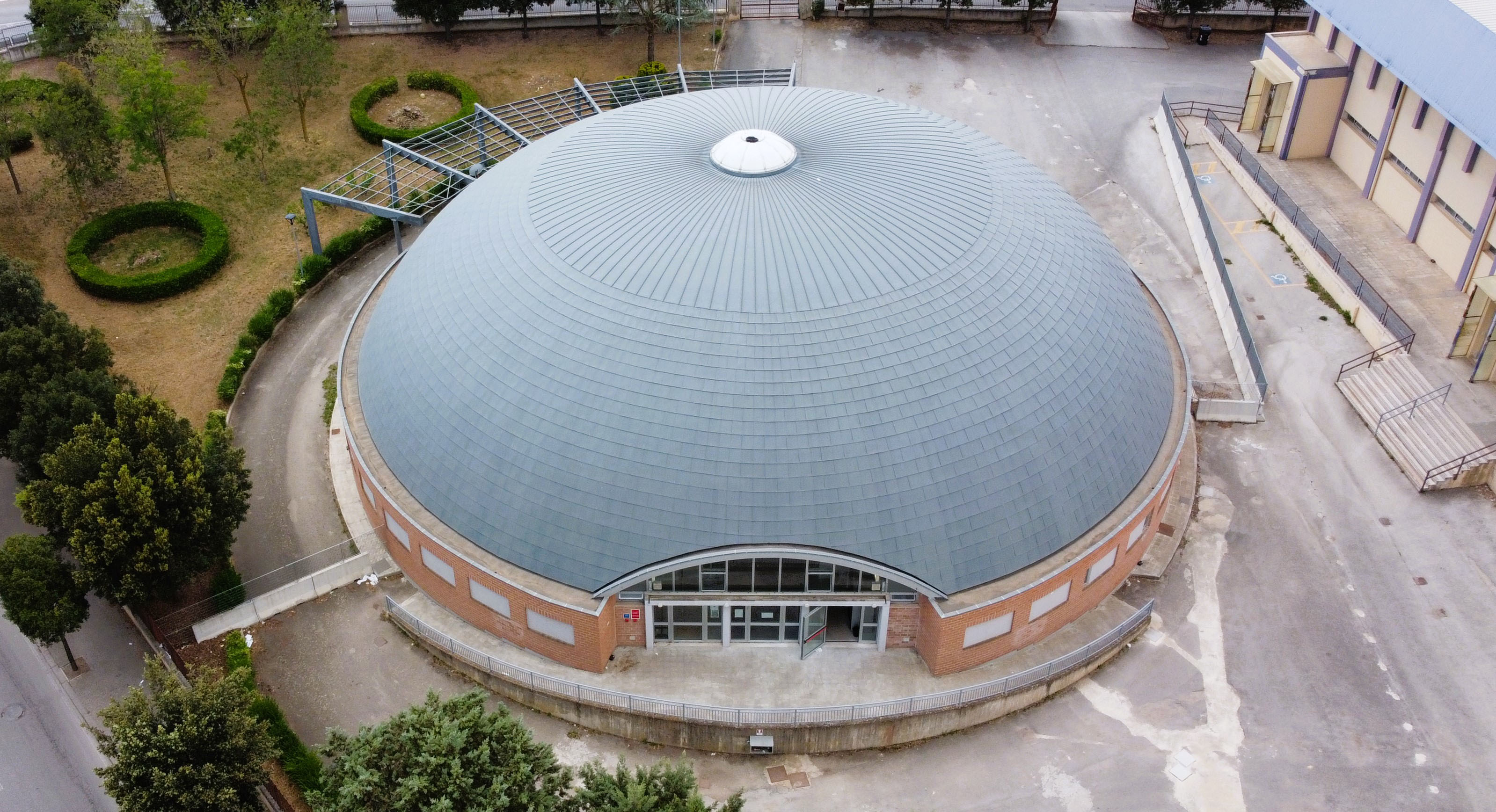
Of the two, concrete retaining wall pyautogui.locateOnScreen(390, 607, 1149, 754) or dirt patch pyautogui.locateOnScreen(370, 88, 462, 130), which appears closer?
concrete retaining wall pyautogui.locateOnScreen(390, 607, 1149, 754)

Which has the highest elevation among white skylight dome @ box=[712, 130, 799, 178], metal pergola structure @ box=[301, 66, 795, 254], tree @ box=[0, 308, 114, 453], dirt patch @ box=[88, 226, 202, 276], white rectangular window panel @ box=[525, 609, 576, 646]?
white skylight dome @ box=[712, 130, 799, 178]

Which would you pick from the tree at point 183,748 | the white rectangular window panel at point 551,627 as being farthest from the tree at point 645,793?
the tree at point 183,748

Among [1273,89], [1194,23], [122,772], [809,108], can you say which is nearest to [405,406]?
[122,772]

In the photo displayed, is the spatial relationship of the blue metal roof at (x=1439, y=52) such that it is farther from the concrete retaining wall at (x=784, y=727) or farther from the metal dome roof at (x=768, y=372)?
the concrete retaining wall at (x=784, y=727)

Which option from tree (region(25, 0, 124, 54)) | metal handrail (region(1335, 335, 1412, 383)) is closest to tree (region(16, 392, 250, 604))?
tree (region(25, 0, 124, 54))

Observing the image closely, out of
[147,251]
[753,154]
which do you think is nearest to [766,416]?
[753,154]

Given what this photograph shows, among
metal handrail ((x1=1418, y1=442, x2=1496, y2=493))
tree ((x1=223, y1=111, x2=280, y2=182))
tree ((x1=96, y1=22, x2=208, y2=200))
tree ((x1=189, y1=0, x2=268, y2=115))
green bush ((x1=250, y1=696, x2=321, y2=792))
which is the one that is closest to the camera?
green bush ((x1=250, y1=696, x2=321, y2=792))

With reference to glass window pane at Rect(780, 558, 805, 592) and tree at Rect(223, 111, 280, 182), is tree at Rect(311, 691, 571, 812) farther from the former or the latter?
tree at Rect(223, 111, 280, 182)

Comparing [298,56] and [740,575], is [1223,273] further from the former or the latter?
[298,56]
